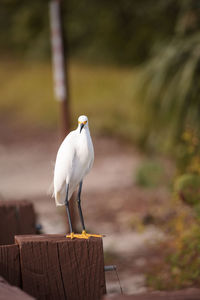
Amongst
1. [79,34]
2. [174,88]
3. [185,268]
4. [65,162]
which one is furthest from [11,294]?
[79,34]

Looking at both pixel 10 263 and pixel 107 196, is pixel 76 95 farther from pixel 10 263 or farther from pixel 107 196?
pixel 10 263

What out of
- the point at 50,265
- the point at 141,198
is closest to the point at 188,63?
the point at 141,198

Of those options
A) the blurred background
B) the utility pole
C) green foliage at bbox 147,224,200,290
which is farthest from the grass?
green foliage at bbox 147,224,200,290

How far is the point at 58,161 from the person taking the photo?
222cm

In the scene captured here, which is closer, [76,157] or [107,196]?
[76,157]

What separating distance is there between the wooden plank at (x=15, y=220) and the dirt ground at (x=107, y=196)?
33cm

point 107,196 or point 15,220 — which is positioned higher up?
point 107,196

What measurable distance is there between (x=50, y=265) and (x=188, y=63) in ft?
12.8

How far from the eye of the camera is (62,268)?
200cm

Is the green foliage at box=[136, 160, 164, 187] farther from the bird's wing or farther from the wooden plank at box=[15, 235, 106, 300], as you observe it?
the wooden plank at box=[15, 235, 106, 300]

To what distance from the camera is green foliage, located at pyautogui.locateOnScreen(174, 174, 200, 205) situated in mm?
3812

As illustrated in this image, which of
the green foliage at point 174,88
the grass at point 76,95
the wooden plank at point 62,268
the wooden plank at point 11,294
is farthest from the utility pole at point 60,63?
the grass at point 76,95

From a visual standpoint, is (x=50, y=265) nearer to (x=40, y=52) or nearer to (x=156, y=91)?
(x=156, y=91)

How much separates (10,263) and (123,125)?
12.0 metres
